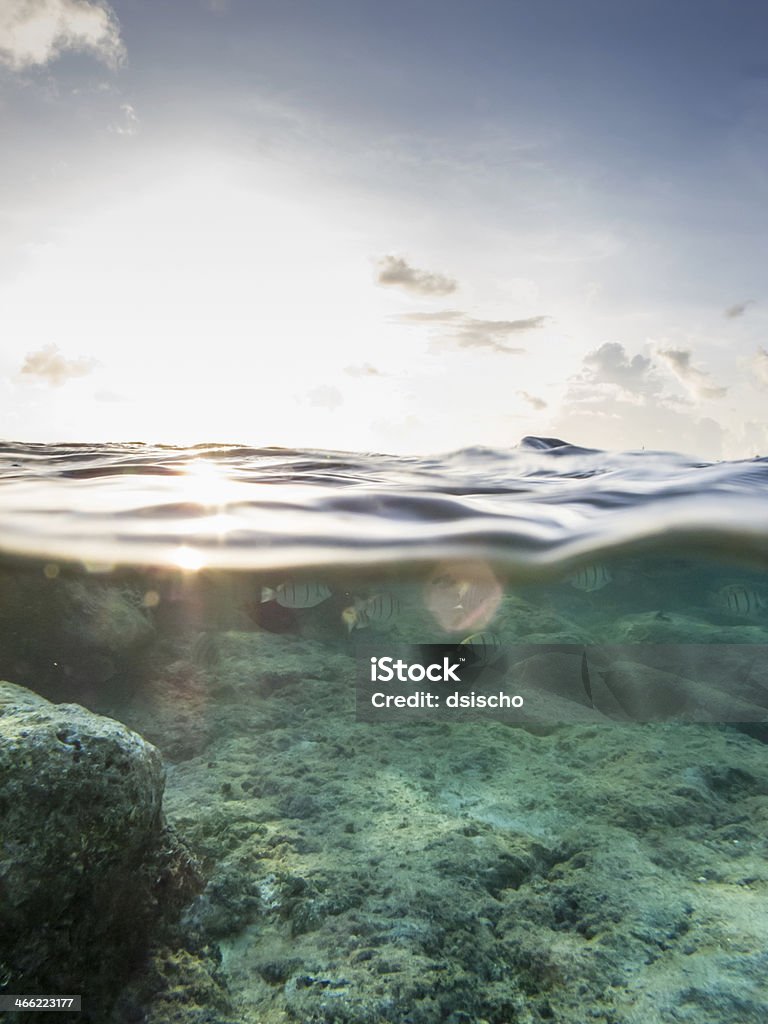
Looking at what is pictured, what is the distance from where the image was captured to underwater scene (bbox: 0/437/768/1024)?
10.7 ft

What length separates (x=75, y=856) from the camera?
313cm

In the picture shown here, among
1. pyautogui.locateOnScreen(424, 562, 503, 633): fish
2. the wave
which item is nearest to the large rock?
the wave

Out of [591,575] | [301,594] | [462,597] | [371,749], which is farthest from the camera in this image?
[462,597]

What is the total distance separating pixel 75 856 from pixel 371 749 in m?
3.77

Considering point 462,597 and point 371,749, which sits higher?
point 462,597

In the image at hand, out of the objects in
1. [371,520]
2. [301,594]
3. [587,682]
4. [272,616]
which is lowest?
[587,682]

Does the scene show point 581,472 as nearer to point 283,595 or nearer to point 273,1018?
point 283,595

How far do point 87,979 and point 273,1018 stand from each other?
104 cm

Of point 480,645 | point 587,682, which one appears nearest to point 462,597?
point 587,682

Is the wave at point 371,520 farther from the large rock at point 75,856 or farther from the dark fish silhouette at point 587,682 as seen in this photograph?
the large rock at point 75,856

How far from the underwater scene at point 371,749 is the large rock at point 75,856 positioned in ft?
0.05

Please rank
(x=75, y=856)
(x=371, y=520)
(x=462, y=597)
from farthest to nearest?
1. (x=462, y=597)
2. (x=371, y=520)
3. (x=75, y=856)

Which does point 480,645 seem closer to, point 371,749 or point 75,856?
point 371,749

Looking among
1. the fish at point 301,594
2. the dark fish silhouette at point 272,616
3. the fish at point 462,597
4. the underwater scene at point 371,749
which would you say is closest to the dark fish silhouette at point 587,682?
the underwater scene at point 371,749
